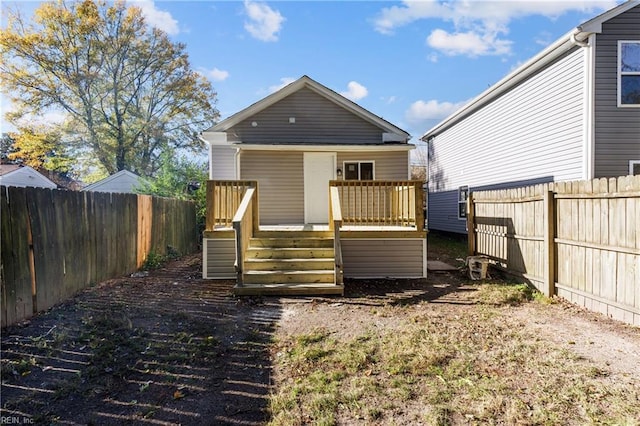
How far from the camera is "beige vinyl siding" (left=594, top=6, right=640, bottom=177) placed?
782 centimetres

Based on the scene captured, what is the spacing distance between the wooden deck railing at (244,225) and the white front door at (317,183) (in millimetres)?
2488

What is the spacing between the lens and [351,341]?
397cm

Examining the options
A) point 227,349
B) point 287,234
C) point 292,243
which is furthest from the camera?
point 287,234

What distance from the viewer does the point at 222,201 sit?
7.35 m

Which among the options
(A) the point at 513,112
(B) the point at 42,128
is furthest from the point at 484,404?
(B) the point at 42,128

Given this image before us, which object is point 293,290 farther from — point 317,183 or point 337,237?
point 317,183

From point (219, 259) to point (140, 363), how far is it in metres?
3.87

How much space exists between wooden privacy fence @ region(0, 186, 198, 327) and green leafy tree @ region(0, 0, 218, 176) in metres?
21.3

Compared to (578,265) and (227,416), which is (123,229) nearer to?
(227,416)

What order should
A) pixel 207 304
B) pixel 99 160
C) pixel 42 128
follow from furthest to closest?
pixel 99 160, pixel 42 128, pixel 207 304

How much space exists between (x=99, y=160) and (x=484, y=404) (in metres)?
30.3

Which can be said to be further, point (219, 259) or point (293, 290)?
point (219, 259)

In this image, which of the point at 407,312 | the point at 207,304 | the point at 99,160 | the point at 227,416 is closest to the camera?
the point at 227,416

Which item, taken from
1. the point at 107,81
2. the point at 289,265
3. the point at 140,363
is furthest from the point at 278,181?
the point at 107,81
